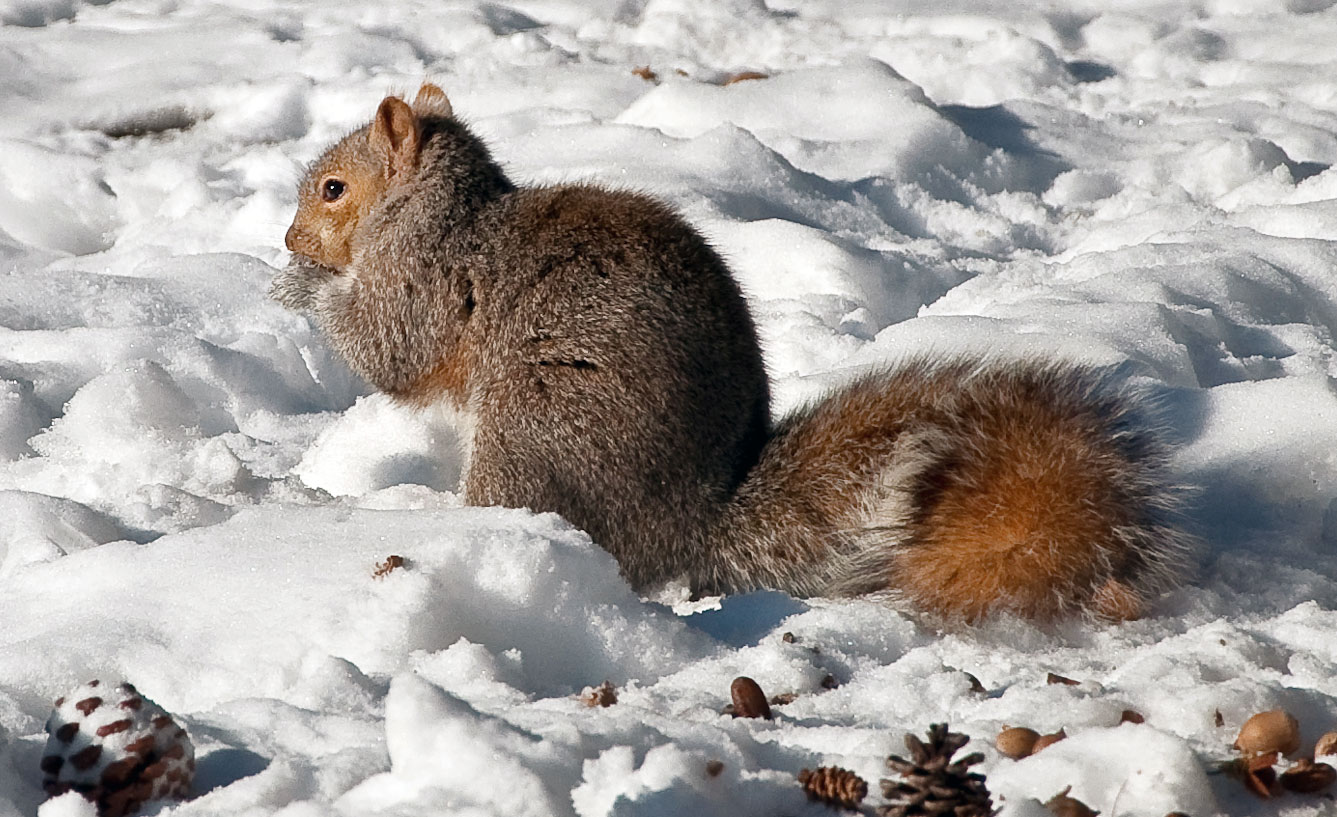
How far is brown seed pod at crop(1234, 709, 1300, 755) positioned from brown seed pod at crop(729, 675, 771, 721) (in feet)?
2.07

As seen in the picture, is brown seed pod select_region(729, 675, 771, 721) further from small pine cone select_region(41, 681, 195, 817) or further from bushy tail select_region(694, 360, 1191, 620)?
small pine cone select_region(41, 681, 195, 817)

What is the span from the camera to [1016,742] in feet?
5.99

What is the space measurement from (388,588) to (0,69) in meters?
5.08

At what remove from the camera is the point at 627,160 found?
5098 mm

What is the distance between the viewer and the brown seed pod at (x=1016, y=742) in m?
1.82

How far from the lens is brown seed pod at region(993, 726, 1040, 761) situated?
5.97 feet

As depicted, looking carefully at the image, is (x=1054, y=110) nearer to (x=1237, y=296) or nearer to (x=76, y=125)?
(x=1237, y=296)

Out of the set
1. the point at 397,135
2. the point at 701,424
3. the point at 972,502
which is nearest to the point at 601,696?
the point at 972,502

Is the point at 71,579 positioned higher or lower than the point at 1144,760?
lower

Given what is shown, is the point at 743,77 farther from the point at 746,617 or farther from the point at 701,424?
the point at 746,617

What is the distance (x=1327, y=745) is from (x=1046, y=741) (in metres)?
0.37

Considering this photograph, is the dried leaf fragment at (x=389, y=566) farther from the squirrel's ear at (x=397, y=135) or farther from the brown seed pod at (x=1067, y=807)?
the squirrel's ear at (x=397, y=135)

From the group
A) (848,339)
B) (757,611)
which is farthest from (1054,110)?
(757,611)

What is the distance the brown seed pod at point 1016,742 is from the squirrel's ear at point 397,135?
87.6 inches
